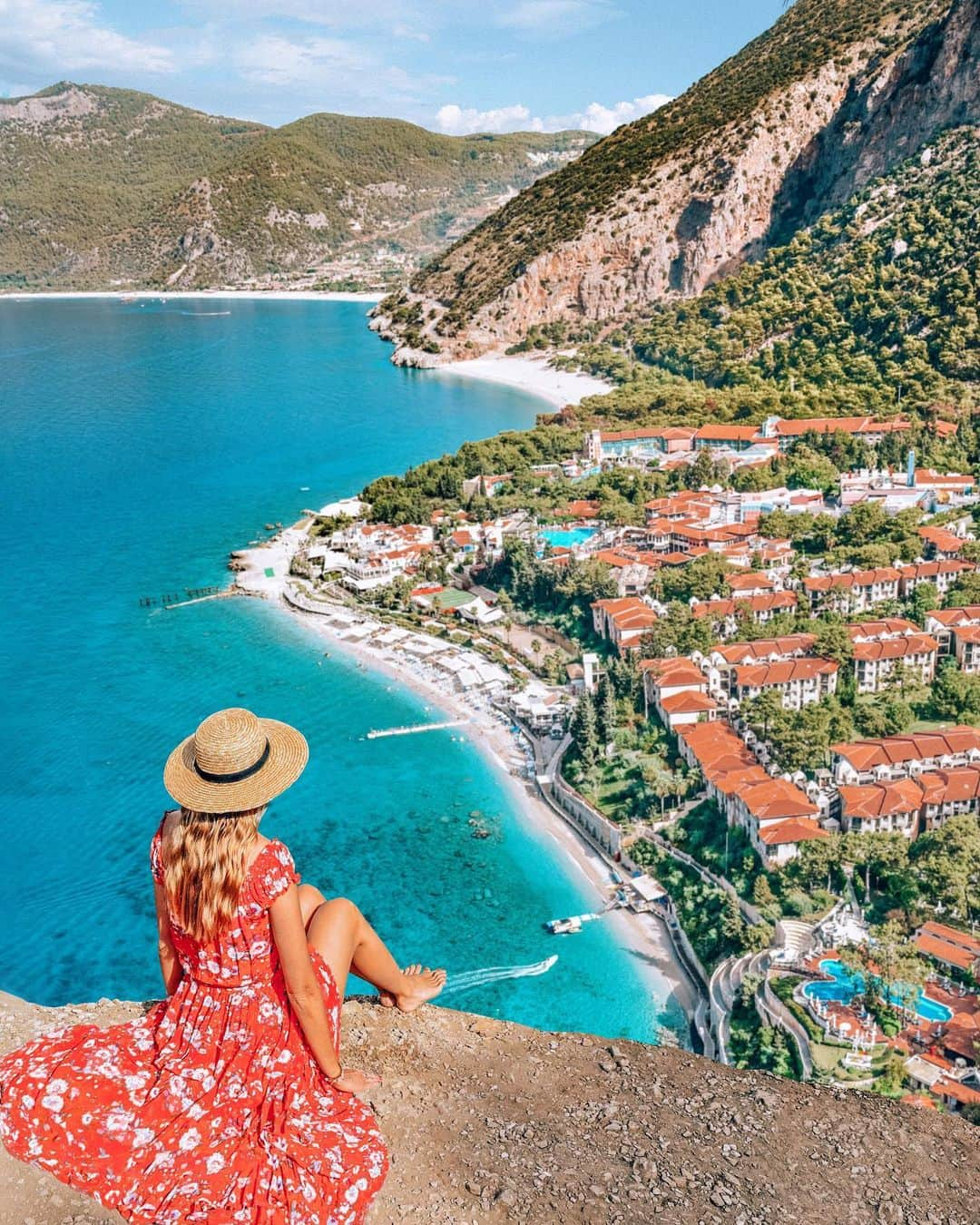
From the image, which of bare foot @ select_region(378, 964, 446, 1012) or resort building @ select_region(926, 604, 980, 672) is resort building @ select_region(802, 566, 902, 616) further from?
bare foot @ select_region(378, 964, 446, 1012)

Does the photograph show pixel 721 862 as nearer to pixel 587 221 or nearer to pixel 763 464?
pixel 763 464

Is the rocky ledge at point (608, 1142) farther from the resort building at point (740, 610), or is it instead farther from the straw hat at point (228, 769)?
the resort building at point (740, 610)

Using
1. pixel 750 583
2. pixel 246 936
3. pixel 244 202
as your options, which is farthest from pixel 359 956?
pixel 244 202

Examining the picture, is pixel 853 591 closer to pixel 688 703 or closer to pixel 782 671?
pixel 782 671

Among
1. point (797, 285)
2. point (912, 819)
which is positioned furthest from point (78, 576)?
point (797, 285)

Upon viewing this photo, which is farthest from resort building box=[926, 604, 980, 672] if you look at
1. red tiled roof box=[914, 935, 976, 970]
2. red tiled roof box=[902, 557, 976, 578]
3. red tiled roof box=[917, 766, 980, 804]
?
red tiled roof box=[914, 935, 976, 970]

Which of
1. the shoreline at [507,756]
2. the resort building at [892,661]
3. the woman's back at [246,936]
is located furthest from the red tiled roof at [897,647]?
the woman's back at [246,936]
